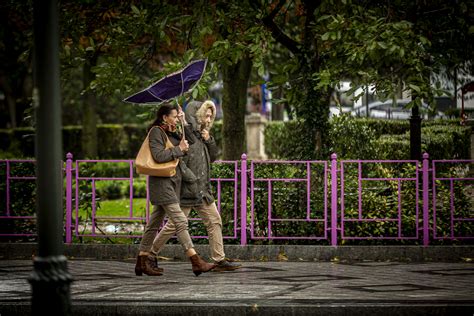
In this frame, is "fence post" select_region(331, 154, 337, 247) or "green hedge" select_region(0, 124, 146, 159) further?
"green hedge" select_region(0, 124, 146, 159)

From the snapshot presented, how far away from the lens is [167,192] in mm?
11195

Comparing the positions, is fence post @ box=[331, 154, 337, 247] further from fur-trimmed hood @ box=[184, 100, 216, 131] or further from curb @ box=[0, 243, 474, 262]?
fur-trimmed hood @ box=[184, 100, 216, 131]

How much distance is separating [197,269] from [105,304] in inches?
88.9

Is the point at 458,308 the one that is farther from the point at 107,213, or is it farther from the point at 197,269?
the point at 107,213

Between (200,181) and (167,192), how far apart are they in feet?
1.92

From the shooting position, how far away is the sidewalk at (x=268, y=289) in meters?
9.04

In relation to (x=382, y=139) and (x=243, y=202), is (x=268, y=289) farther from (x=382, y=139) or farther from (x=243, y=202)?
(x=382, y=139)

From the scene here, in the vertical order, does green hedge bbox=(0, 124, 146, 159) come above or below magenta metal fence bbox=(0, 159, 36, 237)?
above

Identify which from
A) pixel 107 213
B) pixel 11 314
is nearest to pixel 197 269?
pixel 11 314

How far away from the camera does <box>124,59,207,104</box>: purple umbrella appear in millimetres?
11475

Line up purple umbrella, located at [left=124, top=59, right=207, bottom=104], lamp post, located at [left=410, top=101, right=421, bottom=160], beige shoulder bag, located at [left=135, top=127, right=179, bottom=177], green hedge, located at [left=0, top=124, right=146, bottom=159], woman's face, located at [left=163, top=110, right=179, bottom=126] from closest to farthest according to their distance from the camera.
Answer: beige shoulder bag, located at [left=135, top=127, right=179, bottom=177] → woman's face, located at [left=163, top=110, right=179, bottom=126] → purple umbrella, located at [left=124, top=59, right=207, bottom=104] → lamp post, located at [left=410, top=101, right=421, bottom=160] → green hedge, located at [left=0, top=124, right=146, bottom=159]

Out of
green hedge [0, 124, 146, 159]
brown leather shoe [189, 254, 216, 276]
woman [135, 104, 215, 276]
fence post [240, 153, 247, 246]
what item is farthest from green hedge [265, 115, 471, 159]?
green hedge [0, 124, 146, 159]

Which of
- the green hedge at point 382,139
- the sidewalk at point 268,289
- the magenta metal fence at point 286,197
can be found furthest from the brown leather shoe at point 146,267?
the green hedge at point 382,139

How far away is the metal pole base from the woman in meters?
4.84
